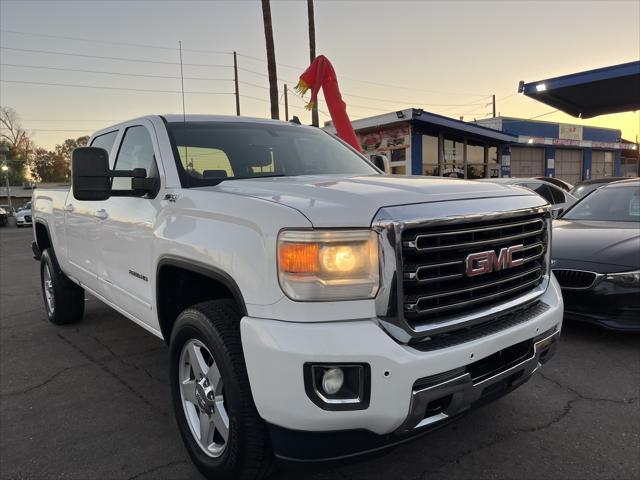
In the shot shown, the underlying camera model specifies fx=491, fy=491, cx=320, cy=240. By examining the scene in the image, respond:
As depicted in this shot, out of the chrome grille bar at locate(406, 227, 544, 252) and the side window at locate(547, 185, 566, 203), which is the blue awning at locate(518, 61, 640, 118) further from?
the chrome grille bar at locate(406, 227, 544, 252)

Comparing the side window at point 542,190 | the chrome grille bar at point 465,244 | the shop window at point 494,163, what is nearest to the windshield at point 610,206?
the side window at point 542,190

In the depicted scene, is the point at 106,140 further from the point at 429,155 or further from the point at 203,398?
the point at 429,155

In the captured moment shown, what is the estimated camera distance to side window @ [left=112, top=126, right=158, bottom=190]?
130 inches

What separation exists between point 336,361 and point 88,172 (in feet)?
6.00

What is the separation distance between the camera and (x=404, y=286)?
6.51ft

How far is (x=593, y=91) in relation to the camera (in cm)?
1638

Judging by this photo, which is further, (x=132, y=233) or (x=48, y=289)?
(x=48, y=289)

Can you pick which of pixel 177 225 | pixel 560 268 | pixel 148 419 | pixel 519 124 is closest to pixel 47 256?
pixel 148 419

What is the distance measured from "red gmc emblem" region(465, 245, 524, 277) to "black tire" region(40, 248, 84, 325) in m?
4.52

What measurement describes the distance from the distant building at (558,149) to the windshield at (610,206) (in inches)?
767

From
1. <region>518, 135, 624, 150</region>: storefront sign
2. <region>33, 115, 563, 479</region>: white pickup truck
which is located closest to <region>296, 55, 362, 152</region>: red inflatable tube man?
<region>33, 115, 563, 479</region>: white pickup truck

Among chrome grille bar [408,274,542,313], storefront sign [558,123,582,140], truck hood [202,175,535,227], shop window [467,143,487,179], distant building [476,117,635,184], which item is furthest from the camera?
storefront sign [558,123,582,140]

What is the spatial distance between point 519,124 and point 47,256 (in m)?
26.0

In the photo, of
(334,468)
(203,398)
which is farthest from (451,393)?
(203,398)
